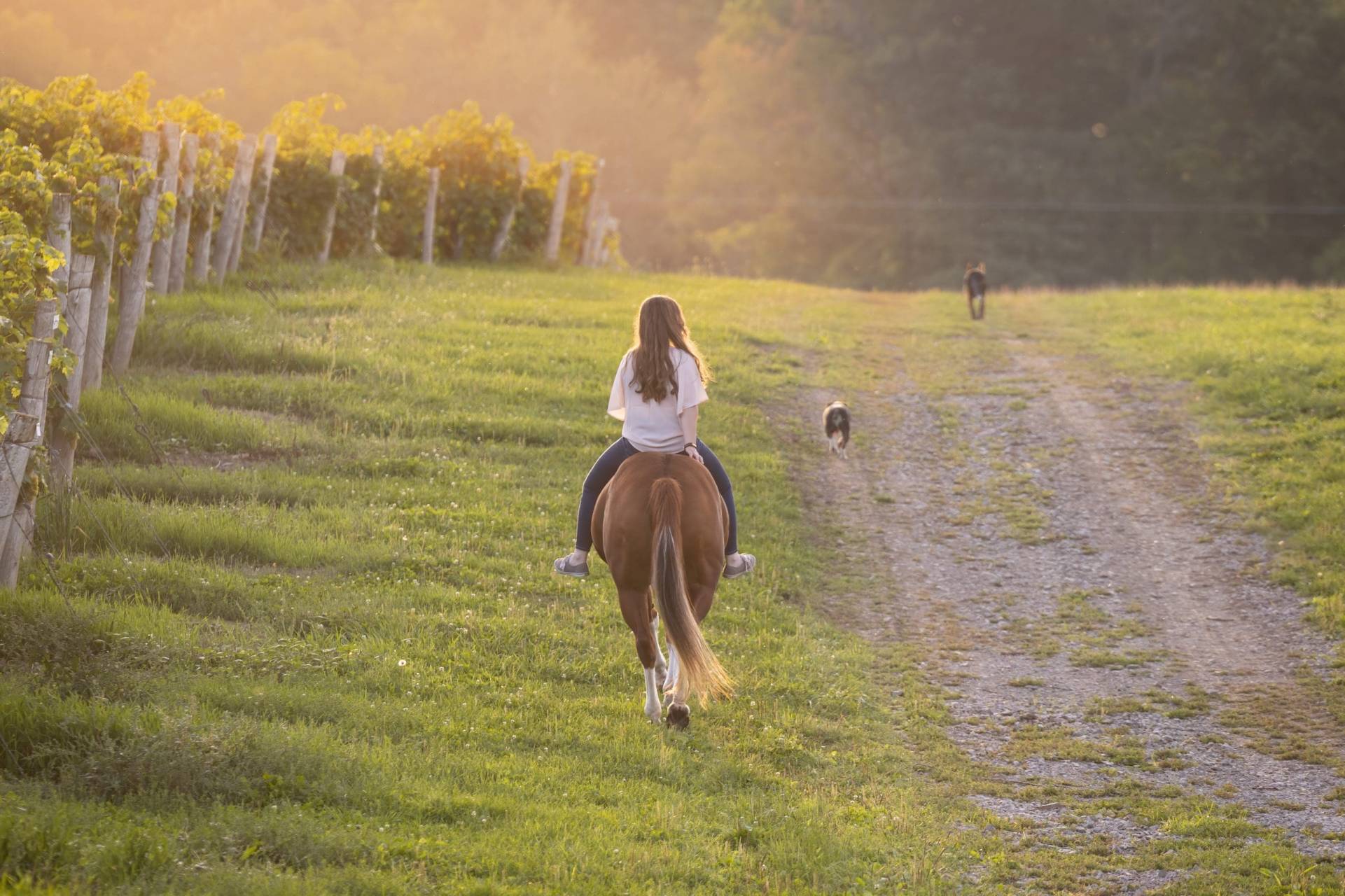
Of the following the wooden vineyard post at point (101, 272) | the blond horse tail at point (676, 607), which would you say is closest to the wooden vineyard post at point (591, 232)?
the wooden vineyard post at point (101, 272)

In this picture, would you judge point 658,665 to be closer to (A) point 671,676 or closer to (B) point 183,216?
(A) point 671,676

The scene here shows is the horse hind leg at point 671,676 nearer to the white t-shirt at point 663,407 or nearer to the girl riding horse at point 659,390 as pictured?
the girl riding horse at point 659,390

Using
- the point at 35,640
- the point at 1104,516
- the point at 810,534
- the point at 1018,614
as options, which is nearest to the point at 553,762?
the point at 35,640

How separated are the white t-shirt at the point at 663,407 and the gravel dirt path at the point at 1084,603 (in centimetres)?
287

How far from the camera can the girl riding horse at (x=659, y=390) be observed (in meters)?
8.96

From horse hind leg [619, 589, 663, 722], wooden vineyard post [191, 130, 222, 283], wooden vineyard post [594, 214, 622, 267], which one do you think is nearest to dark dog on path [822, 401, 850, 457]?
horse hind leg [619, 589, 663, 722]

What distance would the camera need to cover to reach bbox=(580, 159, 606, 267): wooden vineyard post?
36.2 meters

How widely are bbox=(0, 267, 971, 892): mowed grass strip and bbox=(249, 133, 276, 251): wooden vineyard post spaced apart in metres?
5.06

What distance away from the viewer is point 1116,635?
1161 cm

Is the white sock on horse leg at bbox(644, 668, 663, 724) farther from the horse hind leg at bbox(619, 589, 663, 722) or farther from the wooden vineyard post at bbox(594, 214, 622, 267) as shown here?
the wooden vineyard post at bbox(594, 214, 622, 267)

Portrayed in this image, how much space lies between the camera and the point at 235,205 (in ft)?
66.6

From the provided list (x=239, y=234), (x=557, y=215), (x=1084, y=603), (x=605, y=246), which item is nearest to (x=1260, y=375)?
(x=1084, y=603)

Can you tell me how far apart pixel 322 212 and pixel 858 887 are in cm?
2022

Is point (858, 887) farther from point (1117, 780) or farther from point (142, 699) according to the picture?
point (142, 699)
